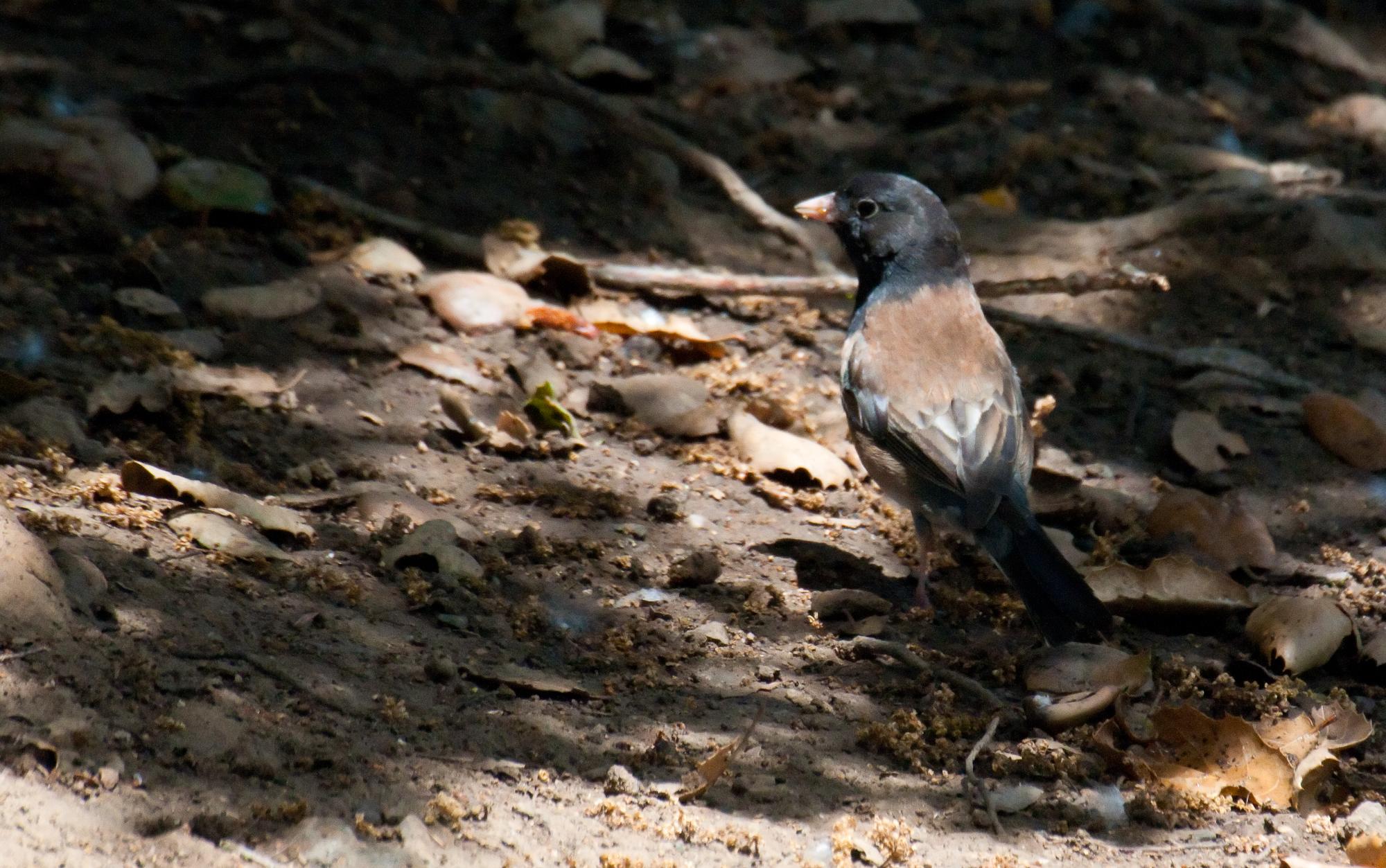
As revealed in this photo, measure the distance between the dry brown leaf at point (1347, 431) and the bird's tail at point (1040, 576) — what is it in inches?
62.7

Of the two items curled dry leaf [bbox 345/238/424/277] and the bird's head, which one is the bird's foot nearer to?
the bird's head

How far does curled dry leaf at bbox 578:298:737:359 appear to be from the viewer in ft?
18.7

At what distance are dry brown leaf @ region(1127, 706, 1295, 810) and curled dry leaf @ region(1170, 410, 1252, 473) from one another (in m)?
1.87

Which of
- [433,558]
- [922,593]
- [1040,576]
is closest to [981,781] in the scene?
[1040,576]

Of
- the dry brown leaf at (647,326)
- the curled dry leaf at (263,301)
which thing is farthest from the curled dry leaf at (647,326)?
the curled dry leaf at (263,301)

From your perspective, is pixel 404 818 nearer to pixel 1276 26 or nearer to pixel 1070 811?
pixel 1070 811

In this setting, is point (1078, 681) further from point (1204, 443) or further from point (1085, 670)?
point (1204, 443)

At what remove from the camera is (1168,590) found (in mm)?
4223

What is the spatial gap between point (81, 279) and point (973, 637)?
324 cm

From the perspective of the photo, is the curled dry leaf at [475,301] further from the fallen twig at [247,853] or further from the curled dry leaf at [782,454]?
the fallen twig at [247,853]

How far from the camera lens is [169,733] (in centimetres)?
288

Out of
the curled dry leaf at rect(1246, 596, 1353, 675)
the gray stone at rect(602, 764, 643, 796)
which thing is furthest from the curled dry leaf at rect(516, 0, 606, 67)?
the gray stone at rect(602, 764, 643, 796)

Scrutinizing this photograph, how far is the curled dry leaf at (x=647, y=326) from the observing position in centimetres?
571

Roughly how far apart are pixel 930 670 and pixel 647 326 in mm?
2351
